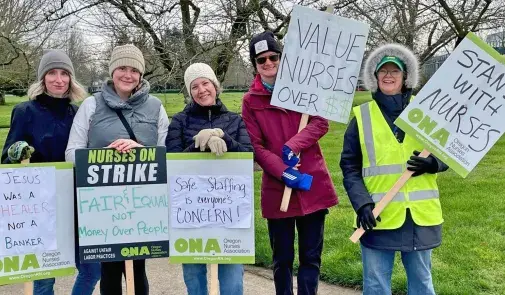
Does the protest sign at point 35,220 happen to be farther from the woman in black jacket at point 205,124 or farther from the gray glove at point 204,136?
the gray glove at point 204,136

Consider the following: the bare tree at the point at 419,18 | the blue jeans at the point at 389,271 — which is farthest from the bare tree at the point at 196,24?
the blue jeans at the point at 389,271

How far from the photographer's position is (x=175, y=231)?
3303 mm

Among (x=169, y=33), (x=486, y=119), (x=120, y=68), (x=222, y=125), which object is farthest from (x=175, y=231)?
(x=169, y=33)

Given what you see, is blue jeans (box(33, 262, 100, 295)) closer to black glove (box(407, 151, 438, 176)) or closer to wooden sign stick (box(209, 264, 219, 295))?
wooden sign stick (box(209, 264, 219, 295))

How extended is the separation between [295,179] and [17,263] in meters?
1.80

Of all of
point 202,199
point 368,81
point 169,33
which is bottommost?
point 202,199

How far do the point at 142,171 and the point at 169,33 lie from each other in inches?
165

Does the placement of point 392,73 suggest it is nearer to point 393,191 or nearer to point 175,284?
point 393,191

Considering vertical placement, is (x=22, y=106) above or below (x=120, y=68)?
below

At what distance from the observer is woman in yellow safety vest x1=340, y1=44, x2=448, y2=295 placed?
300 centimetres

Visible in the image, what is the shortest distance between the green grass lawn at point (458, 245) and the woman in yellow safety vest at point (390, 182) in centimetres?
124

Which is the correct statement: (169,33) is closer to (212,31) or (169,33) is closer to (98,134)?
(212,31)

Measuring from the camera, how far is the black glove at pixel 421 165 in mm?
2951

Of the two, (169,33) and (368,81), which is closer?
(368,81)
